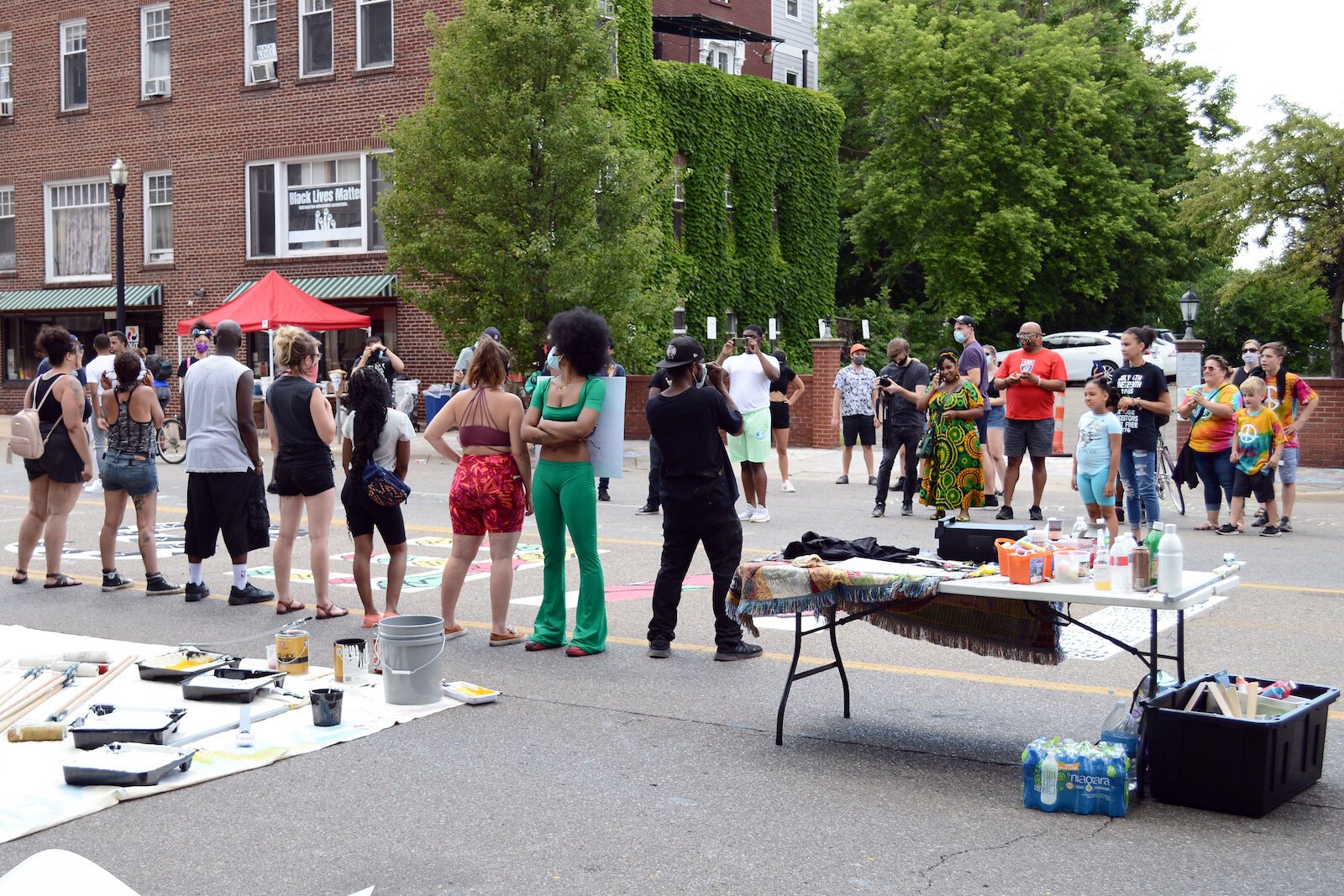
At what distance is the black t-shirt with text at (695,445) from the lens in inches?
306

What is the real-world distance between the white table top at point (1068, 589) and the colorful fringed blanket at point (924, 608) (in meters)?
0.15

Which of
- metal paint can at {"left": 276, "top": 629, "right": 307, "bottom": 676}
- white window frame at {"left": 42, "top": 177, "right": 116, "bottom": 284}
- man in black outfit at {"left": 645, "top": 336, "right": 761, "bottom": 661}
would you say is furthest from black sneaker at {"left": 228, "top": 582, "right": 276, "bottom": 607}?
white window frame at {"left": 42, "top": 177, "right": 116, "bottom": 284}

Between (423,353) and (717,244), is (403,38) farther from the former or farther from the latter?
(717,244)

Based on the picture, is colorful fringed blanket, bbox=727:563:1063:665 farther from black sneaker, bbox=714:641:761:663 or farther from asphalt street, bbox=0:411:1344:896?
black sneaker, bbox=714:641:761:663

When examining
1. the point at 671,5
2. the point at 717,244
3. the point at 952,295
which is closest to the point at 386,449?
the point at 717,244

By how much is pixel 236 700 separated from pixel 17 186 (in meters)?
32.7

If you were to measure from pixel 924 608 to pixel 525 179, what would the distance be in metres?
17.1

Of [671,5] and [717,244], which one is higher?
[671,5]

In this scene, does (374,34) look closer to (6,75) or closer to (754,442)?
(6,75)

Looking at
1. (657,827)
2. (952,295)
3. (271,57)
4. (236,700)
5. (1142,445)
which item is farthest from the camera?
(952,295)

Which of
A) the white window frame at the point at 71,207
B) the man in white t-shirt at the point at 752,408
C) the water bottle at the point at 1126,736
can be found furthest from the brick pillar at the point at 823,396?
the water bottle at the point at 1126,736

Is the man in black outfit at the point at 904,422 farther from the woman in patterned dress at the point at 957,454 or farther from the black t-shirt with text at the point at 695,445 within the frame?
the black t-shirt with text at the point at 695,445

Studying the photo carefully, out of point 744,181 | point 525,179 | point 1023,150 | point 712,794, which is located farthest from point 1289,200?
point 712,794

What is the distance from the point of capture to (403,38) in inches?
1131
